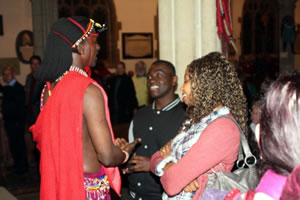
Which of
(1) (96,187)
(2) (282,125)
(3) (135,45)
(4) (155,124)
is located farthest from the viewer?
(3) (135,45)

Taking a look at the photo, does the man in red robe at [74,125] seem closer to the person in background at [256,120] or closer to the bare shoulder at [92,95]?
the bare shoulder at [92,95]

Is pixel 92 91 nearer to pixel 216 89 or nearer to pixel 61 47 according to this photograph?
pixel 61 47

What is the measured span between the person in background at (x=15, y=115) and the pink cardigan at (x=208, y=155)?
4.64m

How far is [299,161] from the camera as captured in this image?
114cm

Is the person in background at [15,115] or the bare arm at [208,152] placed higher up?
the bare arm at [208,152]

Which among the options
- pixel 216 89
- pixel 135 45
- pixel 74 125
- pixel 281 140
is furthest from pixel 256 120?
pixel 135 45

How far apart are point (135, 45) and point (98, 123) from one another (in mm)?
10893

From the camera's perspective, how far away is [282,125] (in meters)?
1.16

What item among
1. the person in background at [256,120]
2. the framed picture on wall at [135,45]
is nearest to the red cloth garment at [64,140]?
the person in background at [256,120]

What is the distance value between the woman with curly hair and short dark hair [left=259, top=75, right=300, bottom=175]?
65 centimetres

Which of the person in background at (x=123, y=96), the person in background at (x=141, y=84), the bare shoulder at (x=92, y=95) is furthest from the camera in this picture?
the person in background at (x=141, y=84)

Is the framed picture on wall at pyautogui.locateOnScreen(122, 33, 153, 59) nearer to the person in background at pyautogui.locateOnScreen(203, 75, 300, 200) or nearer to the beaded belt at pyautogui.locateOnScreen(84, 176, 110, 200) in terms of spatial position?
the beaded belt at pyautogui.locateOnScreen(84, 176, 110, 200)

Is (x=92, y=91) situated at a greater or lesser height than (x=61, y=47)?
lesser

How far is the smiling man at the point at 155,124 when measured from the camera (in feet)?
8.94
